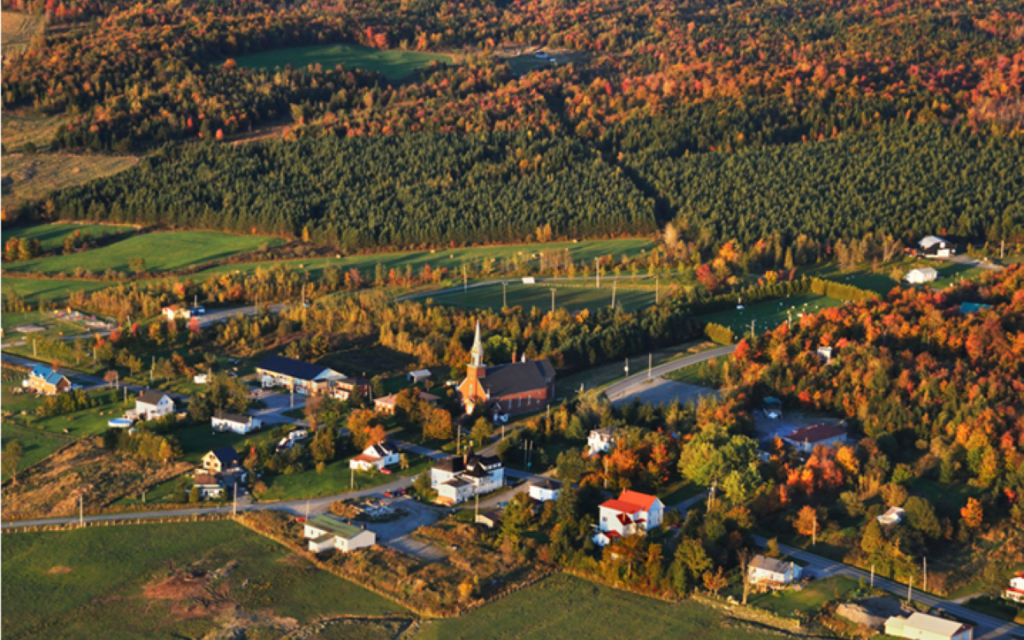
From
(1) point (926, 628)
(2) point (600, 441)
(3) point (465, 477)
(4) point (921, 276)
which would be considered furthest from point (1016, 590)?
(4) point (921, 276)

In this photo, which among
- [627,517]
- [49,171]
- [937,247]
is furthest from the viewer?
[49,171]

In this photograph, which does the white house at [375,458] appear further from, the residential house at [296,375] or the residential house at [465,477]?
the residential house at [296,375]

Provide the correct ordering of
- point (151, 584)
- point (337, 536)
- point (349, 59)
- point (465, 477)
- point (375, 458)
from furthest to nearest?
point (349, 59)
point (375, 458)
point (465, 477)
point (337, 536)
point (151, 584)

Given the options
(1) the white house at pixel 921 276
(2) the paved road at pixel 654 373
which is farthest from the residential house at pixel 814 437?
(1) the white house at pixel 921 276

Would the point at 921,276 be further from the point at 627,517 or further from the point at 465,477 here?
the point at 627,517

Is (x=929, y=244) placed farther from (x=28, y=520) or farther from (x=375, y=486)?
(x=28, y=520)

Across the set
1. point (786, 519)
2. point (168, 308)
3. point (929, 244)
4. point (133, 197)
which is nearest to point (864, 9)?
point (929, 244)
